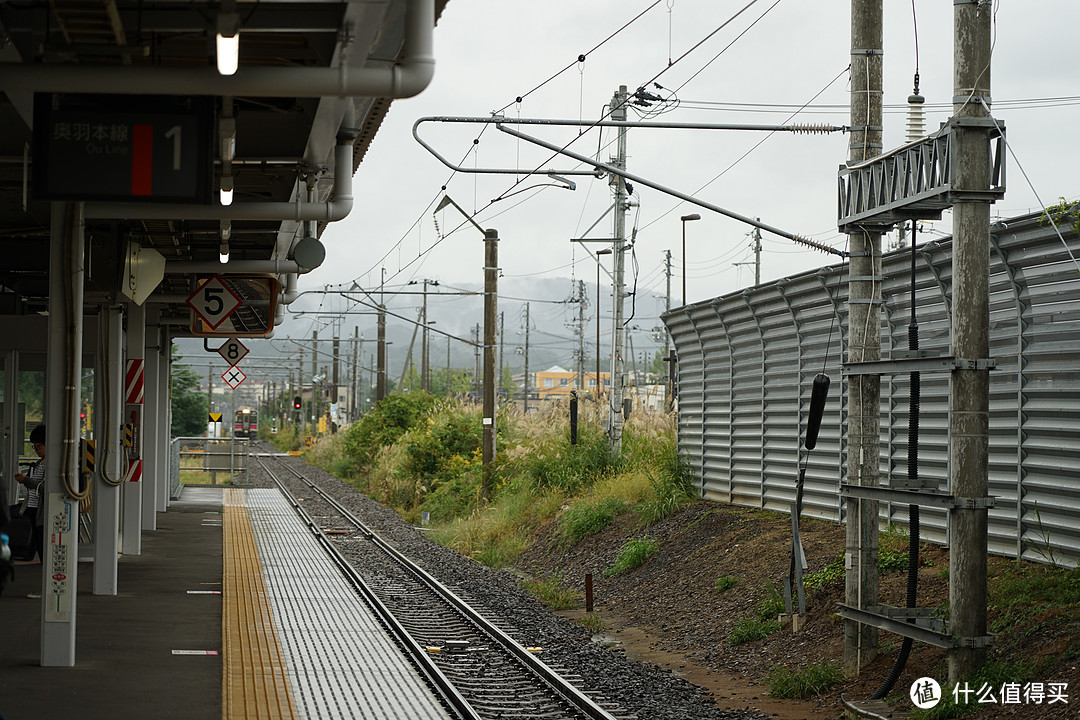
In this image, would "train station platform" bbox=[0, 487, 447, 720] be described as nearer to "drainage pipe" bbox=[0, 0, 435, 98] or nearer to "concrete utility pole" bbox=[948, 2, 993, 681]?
"concrete utility pole" bbox=[948, 2, 993, 681]

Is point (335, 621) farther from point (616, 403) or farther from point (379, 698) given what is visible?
point (616, 403)

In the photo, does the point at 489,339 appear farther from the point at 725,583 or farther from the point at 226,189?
the point at 226,189

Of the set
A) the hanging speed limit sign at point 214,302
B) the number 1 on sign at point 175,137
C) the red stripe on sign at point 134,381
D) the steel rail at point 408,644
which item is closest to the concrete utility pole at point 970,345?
the steel rail at point 408,644

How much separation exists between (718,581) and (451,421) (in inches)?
771

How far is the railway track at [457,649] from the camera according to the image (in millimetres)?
9259

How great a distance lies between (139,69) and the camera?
6715 mm

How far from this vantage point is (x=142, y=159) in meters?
7.13

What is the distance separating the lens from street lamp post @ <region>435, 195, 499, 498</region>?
24812 mm

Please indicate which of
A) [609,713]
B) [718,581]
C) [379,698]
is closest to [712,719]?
[609,713]

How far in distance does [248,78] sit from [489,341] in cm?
1862

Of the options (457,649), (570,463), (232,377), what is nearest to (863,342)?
(457,649)

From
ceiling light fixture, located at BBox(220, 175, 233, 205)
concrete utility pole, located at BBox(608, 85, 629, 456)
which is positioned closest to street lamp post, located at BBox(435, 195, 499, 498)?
concrete utility pole, located at BBox(608, 85, 629, 456)

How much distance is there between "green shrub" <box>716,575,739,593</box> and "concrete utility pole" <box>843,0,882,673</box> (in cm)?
337

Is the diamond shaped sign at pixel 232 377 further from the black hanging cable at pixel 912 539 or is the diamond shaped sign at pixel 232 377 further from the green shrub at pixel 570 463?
the black hanging cable at pixel 912 539
